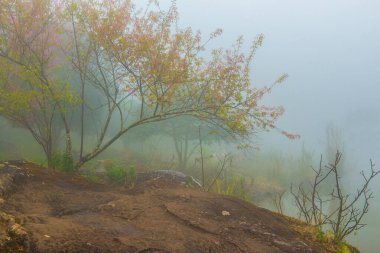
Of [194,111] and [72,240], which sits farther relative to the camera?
[194,111]

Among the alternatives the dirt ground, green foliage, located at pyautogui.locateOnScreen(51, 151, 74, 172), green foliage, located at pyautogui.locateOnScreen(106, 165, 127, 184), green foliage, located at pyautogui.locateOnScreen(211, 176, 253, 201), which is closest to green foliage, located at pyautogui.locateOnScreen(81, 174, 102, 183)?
green foliage, located at pyautogui.locateOnScreen(106, 165, 127, 184)

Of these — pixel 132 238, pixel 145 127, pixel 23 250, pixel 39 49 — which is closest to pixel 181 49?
pixel 39 49

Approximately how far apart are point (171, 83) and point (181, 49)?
955 mm

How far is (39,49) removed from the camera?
10.9 meters

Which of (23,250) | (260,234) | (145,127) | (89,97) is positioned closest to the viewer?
(23,250)

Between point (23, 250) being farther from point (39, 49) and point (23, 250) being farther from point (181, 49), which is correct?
point (39, 49)

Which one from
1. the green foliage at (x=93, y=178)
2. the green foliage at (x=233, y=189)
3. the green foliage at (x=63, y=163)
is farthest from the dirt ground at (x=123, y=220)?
the green foliage at (x=233, y=189)

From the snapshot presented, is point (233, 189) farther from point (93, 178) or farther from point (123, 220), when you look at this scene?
point (123, 220)

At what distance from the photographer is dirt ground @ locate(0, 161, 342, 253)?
422 centimetres

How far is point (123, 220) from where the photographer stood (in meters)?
5.73

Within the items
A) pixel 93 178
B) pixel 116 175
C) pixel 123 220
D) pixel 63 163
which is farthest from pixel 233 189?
pixel 123 220

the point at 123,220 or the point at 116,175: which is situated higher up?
the point at 116,175

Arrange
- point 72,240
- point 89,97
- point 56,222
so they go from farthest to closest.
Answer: point 89,97, point 56,222, point 72,240

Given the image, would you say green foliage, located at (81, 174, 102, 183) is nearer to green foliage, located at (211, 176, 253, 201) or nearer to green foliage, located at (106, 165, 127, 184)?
green foliage, located at (106, 165, 127, 184)
